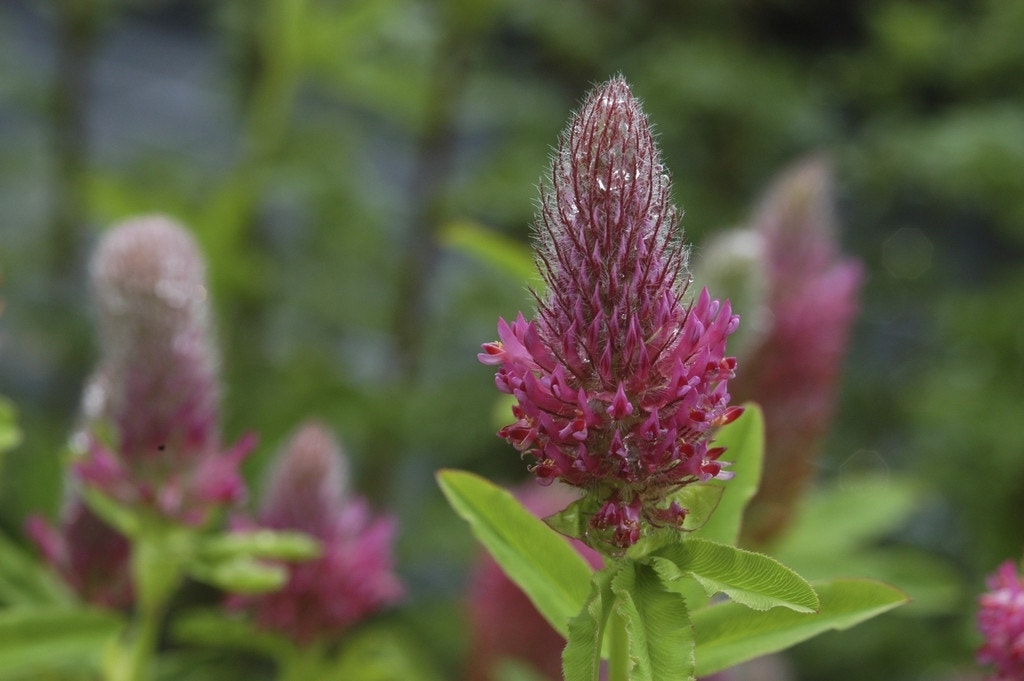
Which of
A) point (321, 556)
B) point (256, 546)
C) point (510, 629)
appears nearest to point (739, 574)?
point (256, 546)

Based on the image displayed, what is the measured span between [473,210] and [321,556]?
788mm

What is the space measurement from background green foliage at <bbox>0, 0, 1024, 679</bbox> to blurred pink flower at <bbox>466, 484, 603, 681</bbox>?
0.29 metres

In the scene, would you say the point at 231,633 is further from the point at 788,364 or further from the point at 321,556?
the point at 788,364

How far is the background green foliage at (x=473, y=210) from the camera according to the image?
1.33 metres

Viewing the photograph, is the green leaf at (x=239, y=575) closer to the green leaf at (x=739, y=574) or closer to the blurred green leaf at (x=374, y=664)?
the blurred green leaf at (x=374, y=664)

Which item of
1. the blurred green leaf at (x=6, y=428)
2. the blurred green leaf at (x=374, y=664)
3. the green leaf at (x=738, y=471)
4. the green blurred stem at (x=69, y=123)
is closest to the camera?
the green leaf at (x=738, y=471)

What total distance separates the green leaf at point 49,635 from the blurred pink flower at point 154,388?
87 millimetres

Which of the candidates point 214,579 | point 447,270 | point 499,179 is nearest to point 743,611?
point 214,579

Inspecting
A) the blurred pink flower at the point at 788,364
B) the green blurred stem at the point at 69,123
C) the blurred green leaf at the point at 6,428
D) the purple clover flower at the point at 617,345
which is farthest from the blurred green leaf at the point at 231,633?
the green blurred stem at the point at 69,123

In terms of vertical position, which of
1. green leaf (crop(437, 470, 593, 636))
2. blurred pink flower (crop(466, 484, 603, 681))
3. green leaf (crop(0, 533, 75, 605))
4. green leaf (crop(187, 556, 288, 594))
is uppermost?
blurred pink flower (crop(466, 484, 603, 681))

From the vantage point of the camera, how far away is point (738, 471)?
46 cm

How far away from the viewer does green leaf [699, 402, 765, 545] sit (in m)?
0.44

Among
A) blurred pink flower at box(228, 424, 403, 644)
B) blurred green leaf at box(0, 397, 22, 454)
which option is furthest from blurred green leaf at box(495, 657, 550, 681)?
blurred green leaf at box(0, 397, 22, 454)

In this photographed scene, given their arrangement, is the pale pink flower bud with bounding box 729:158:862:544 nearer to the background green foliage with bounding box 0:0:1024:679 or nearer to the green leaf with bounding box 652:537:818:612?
the background green foliage with bounding box 0:0:1024:679
